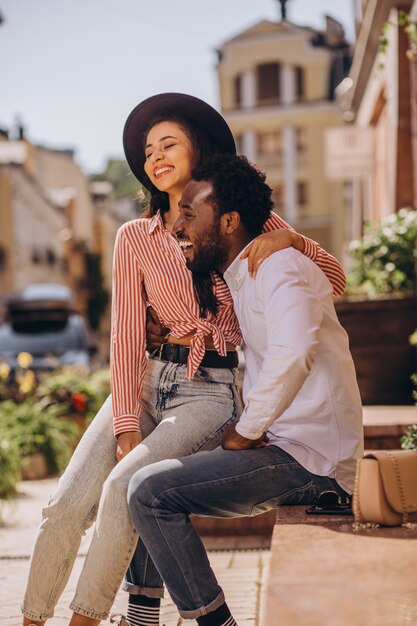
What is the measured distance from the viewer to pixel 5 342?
1909 cm

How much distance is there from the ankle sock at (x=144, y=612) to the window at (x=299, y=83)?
49697 mm

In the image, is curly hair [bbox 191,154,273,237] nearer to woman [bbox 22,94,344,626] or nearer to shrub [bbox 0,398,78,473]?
woman [bbox 22,94,344,626]

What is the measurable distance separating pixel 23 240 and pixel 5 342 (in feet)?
91.5

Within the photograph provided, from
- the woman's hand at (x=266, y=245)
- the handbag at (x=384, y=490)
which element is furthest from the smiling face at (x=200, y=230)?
the handbag at (x=384, y=490)

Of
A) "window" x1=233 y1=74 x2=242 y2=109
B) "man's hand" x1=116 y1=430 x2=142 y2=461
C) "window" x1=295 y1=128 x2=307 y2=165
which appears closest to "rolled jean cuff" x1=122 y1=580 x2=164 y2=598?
"man's hand" x1=116 y1=430 x2=142 y2=461

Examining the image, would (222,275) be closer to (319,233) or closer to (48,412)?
(48,412)

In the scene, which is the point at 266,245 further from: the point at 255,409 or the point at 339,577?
the point at 339,577

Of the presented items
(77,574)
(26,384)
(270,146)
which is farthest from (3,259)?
(77,574)

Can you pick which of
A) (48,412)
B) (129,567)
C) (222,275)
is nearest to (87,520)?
(129,567)

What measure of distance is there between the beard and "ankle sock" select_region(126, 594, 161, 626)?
3.80 feet

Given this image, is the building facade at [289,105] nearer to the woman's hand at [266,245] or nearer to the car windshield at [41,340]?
the car windshield at [41,340]

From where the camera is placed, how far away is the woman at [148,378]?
3598 mm

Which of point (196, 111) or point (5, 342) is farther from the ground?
point (196, 111)

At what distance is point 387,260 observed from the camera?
29.9 feet
